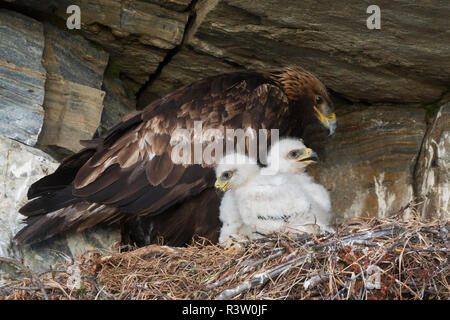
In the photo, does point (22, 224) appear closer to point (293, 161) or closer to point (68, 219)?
point (68, 219)

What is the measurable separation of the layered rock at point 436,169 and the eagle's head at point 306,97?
3.35 ft

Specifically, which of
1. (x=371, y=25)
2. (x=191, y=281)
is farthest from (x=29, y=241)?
(x=371, y=25)

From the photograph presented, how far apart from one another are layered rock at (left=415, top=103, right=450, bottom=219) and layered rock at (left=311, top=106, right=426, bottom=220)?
0.35ft

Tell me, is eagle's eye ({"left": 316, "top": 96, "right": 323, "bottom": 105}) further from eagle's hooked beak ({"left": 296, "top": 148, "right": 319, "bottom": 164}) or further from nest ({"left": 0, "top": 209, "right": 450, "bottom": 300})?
nest ({"left": 0, "top": 209, "right": 450, "bottom": 300})

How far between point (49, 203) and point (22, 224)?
295 millimetres

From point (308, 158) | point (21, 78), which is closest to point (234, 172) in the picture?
point (308, 158)

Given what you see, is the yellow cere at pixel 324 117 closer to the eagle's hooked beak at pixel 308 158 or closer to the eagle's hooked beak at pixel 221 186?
the eagle's hooked beak at pixel 308 158

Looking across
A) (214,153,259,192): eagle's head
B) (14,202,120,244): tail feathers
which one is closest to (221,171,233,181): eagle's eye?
(214,153,259,192): eagle's head

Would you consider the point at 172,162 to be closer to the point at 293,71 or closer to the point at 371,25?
the point at 293,71

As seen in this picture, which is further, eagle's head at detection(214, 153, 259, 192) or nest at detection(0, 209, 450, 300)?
eagle's head at detection(214, 153, 259, 192)

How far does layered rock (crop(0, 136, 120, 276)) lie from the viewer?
4.97m

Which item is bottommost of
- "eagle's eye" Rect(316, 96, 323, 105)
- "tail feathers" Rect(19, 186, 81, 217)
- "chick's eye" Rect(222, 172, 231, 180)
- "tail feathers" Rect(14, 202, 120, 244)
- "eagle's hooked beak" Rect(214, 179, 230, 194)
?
"tail feathers" Rect(14, 202, 120, 244)

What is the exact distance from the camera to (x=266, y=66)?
610 cm

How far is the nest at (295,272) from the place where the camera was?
3.82 meters
